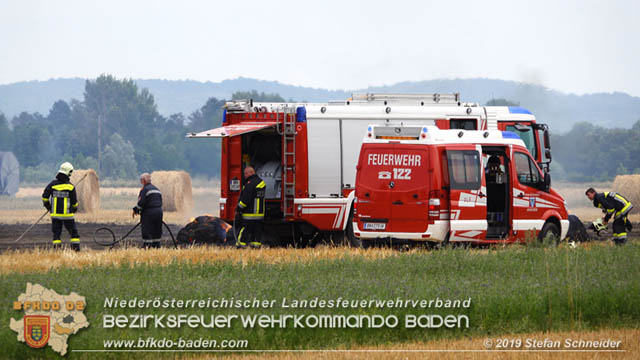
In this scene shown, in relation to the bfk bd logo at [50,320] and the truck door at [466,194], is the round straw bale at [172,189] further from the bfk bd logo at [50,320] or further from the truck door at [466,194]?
the bfk bd logo at [50,320]

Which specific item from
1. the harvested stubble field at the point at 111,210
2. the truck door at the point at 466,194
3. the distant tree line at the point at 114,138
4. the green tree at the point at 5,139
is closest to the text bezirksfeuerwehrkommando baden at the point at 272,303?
the truck door at the point at 466,194

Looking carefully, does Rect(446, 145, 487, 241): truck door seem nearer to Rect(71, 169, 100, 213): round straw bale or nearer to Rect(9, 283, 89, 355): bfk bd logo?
Rect(9, 283, 89, 355): bfk bd logo

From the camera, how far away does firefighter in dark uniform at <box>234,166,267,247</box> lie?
20.6 metres

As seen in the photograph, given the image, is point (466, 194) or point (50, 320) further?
point (466, 194)

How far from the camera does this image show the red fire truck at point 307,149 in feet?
70.6

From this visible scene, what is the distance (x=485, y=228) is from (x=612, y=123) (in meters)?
121

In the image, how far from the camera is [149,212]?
20.9m

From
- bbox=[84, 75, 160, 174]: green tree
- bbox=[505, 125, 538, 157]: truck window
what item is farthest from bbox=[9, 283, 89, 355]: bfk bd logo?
bbox=[84, 75, 160, 174]: green tree

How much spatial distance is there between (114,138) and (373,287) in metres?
93.1

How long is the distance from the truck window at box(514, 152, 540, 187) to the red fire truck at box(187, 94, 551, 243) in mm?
2377

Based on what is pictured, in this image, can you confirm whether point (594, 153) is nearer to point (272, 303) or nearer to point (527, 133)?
point (527, 133)

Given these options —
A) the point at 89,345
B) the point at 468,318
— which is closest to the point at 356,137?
the point at 468,318

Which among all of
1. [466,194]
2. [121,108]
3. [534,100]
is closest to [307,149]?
[466,194]

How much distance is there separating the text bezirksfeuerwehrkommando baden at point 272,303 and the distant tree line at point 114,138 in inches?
2754
